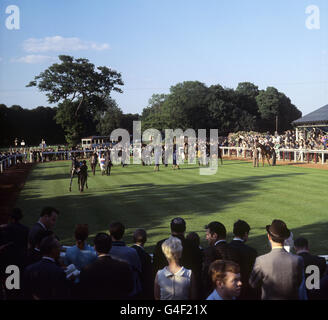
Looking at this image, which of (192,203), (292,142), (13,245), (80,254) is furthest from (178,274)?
(292,142)

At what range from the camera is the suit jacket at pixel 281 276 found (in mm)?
3924

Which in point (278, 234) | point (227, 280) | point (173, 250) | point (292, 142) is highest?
point (292, 142)

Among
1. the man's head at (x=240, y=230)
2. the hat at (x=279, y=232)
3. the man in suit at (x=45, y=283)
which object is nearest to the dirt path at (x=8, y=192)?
the man in suit at (x=45, y=283)

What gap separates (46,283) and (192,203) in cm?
960

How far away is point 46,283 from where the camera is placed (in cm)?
392

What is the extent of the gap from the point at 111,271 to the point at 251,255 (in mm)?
1819

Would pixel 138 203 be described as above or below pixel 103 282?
below

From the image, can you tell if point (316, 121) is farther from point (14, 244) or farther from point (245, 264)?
point (14, 244)

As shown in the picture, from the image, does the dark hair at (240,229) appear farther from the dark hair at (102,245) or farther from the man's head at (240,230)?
the dark hair at (102,245)

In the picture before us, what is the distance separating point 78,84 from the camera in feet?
182

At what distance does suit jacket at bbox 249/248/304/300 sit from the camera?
392cm

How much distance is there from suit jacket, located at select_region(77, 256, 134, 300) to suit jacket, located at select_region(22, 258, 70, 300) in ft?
0.62

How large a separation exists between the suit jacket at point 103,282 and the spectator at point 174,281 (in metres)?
0.41
